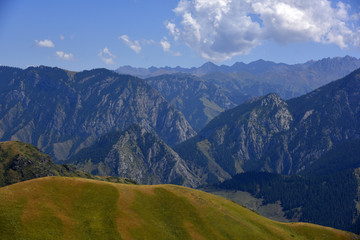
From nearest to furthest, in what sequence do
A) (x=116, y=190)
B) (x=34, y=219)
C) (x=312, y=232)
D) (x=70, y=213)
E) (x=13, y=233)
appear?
(x=13, y=233) → (x=34, y=219) → (x=70, y=213) → (x=116, y=190) → (x=312, y=232)

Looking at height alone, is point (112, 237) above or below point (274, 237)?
above

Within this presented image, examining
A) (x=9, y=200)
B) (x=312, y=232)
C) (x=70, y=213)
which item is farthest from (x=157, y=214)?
(x=312, y=232)

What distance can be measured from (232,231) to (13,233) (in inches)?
2996

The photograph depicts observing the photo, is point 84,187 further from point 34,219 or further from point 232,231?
point 232,231

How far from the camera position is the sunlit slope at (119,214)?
321ft

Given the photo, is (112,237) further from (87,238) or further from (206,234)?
(206,234)

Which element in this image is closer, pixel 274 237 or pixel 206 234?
pixel 206 234

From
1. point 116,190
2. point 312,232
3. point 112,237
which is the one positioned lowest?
point 312,232

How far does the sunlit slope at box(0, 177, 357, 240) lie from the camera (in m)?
97.9

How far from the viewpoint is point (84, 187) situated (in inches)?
4783

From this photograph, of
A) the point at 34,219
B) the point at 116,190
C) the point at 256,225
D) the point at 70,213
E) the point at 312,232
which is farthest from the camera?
the point at 312,232

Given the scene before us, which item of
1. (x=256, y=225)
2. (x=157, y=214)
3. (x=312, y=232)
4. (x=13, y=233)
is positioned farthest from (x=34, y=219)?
(x=312, y=232)

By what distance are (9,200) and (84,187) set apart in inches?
1034

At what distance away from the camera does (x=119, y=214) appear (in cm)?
11306
